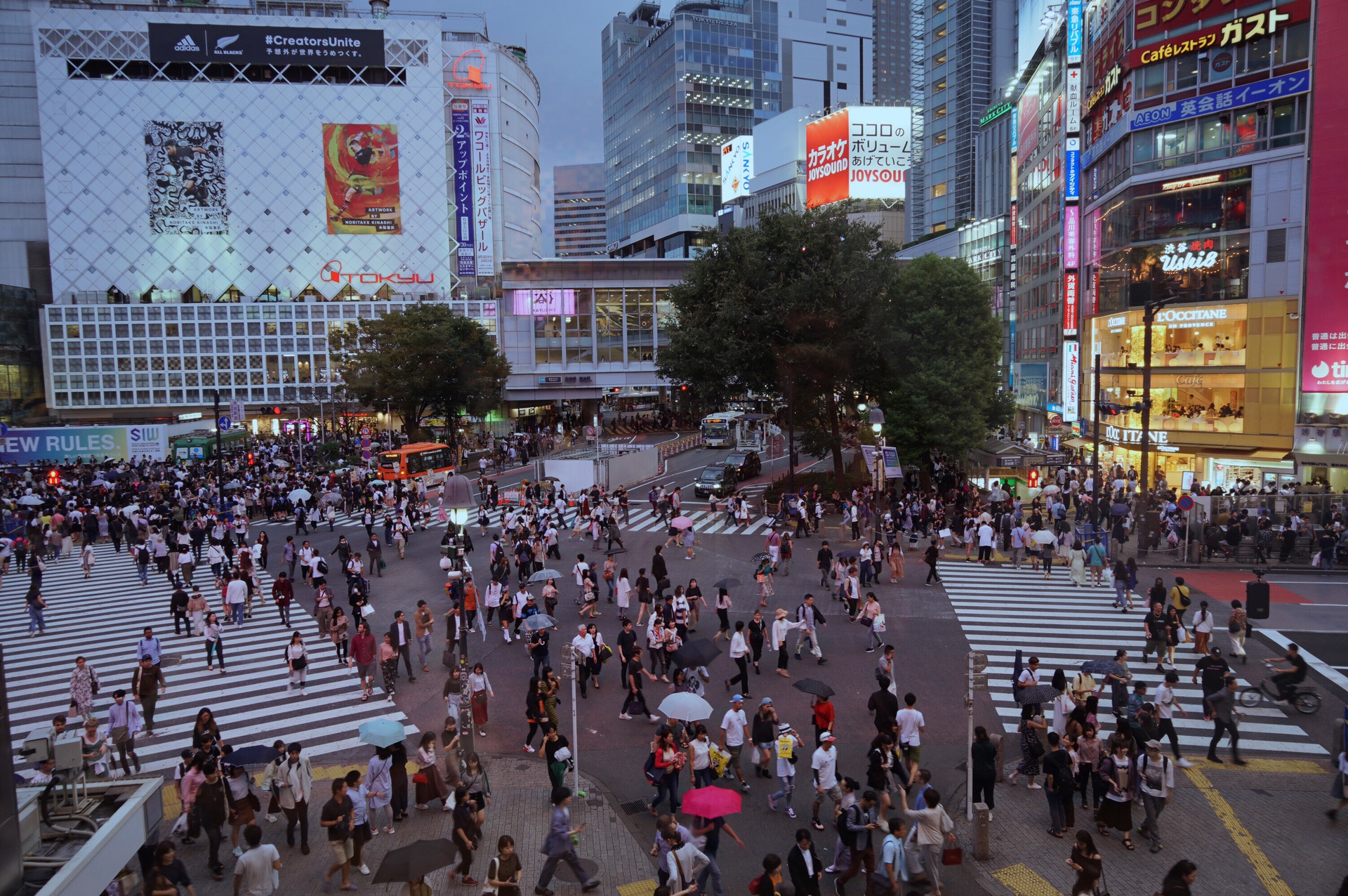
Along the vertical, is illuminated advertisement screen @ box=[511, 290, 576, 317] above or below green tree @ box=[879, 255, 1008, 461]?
above

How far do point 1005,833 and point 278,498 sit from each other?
3364cm

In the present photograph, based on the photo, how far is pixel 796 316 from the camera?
36719 mm

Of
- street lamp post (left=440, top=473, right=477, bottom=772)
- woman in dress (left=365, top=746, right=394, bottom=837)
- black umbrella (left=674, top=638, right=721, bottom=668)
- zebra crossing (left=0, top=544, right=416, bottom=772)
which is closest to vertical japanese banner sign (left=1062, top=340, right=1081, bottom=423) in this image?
street lamp post (left=440, top=473, right=477, bottom=772)

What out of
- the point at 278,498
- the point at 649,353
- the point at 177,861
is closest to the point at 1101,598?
the point at 177,861

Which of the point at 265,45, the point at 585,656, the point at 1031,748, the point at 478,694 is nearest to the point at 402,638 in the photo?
the point at 478,694

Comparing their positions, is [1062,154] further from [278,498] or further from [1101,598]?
[278,498]

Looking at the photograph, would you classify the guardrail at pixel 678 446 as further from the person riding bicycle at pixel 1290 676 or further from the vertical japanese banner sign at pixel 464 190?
the person riding bicycle at pixel 1290 676

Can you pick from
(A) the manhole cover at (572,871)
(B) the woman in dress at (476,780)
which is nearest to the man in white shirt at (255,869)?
(B) the woman in dress at (476,780)

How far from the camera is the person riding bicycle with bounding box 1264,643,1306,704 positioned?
1421 centimetres

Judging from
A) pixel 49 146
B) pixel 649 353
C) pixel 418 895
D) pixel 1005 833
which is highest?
pixel 49 146

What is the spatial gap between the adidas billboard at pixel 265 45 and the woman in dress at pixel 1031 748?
79690 millimetres

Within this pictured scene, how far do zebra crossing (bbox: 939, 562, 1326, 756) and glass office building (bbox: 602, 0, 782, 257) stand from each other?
87.6 metres

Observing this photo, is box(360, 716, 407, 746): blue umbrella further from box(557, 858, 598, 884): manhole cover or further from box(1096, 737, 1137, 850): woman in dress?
box(1096, 737, 1137, 850): woman in dress

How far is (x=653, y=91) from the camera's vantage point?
117688 millimetres
